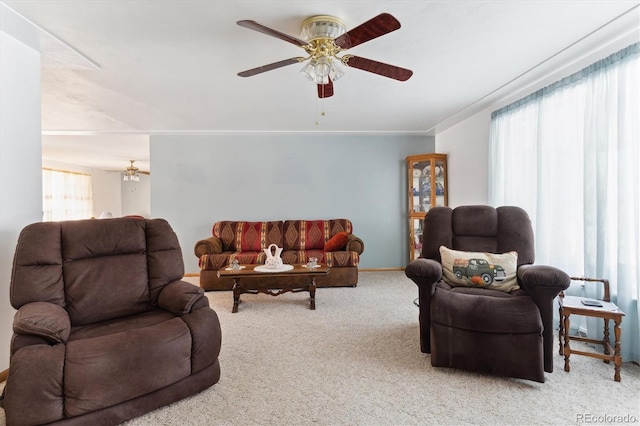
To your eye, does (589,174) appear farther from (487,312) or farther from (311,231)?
(311,231)

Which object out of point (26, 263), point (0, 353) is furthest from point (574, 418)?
point (0, 353)

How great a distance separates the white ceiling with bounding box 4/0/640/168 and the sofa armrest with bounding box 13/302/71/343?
5.98 ft

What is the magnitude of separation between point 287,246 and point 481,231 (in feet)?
9.82

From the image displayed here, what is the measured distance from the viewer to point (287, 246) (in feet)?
16.5

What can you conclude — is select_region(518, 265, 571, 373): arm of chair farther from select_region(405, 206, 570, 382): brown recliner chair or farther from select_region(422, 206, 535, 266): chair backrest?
select_region(422, 206, 535, 266): chair backrest

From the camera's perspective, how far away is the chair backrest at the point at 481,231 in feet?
8.54

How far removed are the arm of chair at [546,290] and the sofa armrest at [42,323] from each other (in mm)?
2746

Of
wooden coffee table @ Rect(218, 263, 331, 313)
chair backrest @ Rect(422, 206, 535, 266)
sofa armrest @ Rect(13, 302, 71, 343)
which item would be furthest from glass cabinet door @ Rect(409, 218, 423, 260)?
sofa armrest @ Rect(13, 302, 71, 343)

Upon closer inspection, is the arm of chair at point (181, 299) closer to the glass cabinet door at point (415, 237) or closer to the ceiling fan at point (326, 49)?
the ceiling fan at point (326, 49)

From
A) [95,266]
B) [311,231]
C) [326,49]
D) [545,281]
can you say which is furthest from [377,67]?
[311,231]

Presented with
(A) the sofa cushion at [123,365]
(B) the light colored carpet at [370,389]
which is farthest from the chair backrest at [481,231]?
(A) the sofa cushion at [123,365]

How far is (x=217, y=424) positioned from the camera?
1708 mm

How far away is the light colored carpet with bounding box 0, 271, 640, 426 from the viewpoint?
1.75 meters

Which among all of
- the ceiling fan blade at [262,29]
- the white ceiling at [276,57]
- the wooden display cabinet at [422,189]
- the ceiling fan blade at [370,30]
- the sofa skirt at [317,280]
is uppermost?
the white ceiling at [276,57]
